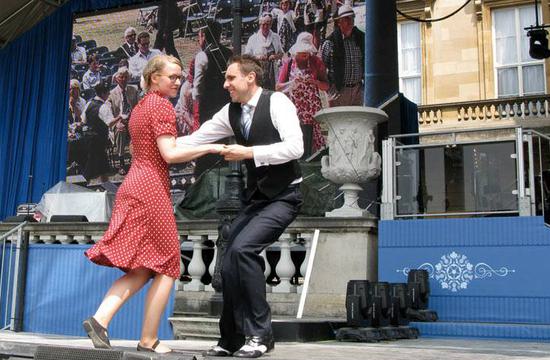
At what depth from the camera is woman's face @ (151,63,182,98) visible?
3887mm

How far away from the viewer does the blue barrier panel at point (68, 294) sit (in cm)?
816

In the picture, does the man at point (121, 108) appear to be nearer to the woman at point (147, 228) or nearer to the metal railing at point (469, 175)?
the metal railing at point (469, 175)

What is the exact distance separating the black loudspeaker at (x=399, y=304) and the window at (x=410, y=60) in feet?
48.0

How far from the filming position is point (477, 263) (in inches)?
286

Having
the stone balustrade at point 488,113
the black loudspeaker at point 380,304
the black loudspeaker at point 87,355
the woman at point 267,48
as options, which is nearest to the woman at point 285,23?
the woman at point 267,48

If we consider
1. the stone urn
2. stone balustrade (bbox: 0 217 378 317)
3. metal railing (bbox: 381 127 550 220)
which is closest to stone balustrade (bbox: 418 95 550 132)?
metal railing (bbox: 381 127 550 220)

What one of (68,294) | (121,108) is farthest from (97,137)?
(68,294)

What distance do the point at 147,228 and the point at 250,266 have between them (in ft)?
1.99

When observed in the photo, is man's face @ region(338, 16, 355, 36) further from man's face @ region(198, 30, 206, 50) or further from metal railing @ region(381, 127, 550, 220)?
metal railing @ region(381, 127, 550, 220)

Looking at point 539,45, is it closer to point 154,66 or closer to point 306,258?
point 306,258

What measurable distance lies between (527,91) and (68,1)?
13150mm

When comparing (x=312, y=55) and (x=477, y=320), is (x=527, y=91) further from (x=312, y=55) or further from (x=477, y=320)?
(x=477, y=320)

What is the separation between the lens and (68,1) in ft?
59.9

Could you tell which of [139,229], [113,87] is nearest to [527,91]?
[113,87]
